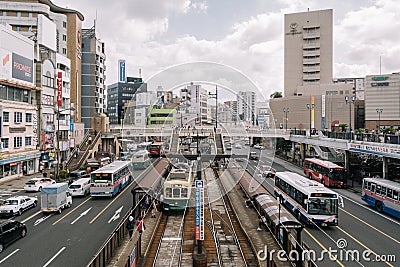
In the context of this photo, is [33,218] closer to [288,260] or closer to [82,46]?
[288,260]

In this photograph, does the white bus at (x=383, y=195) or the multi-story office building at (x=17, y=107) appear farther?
the multi-story office building at (x=17, y=107)

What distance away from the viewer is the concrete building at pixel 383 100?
74.1 metres

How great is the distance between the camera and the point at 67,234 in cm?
1928

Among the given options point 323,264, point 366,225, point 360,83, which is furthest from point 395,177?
point 360,83

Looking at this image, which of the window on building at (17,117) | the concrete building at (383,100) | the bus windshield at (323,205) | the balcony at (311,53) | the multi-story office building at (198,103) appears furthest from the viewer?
the balcony at (311,53)

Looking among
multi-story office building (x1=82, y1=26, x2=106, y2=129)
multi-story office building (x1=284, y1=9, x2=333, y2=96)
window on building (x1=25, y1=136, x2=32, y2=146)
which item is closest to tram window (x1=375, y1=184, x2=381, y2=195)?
window on building (x1=25, y1=136, x2=32, y2=146)

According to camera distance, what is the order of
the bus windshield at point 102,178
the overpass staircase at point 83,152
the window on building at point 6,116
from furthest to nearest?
the overpass staircase at point 83,152
the window on building at point 6,116
the bus windshield at point 102,178

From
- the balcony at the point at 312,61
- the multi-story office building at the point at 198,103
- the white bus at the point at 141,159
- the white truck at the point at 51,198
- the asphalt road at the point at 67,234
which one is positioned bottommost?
the asphalt road at the point at 67,234

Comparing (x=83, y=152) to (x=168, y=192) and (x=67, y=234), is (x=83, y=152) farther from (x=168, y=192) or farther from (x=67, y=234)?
(x=67, y=234)

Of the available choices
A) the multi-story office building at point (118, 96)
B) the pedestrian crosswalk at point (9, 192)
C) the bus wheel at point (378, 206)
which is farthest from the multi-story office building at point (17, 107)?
the multi-story office building at point (118, 96)

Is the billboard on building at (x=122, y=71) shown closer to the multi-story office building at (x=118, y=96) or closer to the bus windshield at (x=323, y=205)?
the multi-story office building at (x=118, y=96)

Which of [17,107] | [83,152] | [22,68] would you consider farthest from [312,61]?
[17,107]

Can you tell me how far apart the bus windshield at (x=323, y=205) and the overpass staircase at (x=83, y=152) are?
3435cm

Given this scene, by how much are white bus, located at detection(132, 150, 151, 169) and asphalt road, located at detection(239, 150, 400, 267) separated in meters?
14.3
